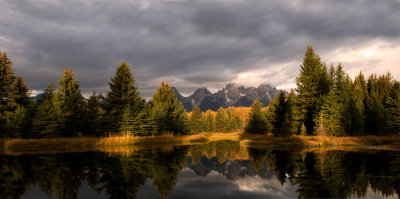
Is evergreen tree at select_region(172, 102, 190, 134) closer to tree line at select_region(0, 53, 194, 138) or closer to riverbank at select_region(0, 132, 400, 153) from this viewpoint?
tree line at select_region(0, 53, 194, 138)

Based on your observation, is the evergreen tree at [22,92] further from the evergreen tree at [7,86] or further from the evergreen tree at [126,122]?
the evergreen tree at [126,122]

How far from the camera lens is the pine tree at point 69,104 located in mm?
39584

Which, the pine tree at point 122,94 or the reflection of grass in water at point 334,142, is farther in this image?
the pine tree at point 122,94

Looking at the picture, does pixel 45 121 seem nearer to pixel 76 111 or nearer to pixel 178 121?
pixel 76 111

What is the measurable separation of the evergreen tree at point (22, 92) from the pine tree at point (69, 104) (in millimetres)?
14465

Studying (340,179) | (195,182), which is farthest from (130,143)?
→ (340,179)

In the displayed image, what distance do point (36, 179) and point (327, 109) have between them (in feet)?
141

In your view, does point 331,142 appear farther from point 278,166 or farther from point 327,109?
point 278,166

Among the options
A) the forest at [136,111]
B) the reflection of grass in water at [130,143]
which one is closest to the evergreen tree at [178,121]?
the forest at [136,111]

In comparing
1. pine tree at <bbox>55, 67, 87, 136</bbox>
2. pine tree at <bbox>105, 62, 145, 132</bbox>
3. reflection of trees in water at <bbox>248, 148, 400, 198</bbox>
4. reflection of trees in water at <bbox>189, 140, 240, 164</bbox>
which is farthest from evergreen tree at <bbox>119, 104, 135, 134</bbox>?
reflection of trees in water at <bbox>248, 148, 400, 198</bbox>

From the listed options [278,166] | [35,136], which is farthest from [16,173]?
[35,136]

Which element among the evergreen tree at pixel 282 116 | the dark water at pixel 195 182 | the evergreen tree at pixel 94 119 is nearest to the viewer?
the dark water at pixel 195 182

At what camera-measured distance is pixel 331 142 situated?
35.9 metres

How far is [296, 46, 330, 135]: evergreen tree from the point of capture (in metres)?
47.8
